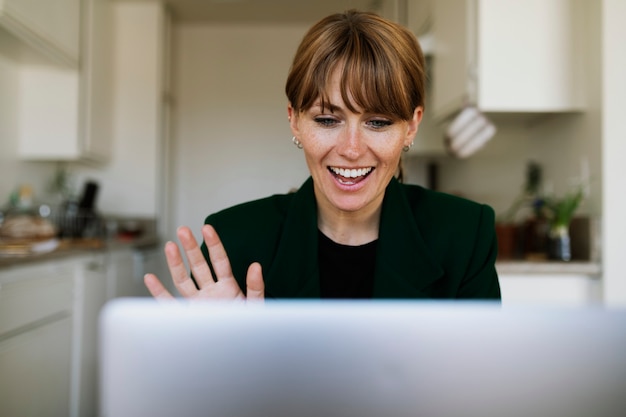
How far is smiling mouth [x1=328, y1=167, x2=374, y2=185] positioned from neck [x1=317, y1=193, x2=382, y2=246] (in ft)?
0.40

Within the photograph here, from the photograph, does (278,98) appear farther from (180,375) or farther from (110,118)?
(110,118)

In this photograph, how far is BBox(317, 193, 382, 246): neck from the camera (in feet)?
3.35

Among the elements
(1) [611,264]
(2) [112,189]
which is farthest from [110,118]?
(1) [611,264]

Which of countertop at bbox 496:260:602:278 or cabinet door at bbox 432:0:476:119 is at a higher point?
cabinet door at bbox 432:0:476:119

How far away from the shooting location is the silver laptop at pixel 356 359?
0.36 m

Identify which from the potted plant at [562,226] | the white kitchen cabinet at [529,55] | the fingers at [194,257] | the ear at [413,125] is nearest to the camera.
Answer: the fingers at [194,257]

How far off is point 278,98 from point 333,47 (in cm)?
21

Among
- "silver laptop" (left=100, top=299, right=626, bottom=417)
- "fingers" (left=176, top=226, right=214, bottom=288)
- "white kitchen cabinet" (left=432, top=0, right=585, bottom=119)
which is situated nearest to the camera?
"silver laptop" (left=100, top=299, right=626, bottom=417)

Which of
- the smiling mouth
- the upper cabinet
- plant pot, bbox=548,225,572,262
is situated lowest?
plant pot, bbox=548,225,572,262

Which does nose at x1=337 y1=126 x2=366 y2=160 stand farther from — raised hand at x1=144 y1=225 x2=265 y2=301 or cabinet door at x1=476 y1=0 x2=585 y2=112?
cabinet door at x1=476 y1=0 x2=585 y2=112

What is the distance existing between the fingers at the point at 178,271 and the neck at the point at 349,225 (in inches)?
11.9

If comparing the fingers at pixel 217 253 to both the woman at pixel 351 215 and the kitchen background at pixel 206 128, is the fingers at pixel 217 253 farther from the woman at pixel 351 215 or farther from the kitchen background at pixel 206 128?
the kitchen background at pixel 206 128

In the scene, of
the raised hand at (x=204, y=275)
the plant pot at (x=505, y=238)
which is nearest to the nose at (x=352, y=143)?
the raised hand at (x=204, y=275)

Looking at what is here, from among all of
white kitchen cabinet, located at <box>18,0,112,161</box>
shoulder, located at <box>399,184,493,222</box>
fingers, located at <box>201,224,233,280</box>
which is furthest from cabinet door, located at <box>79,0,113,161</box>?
fingers, located at <box>201,224,233,280</box>
